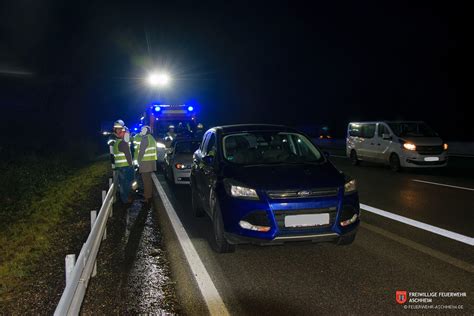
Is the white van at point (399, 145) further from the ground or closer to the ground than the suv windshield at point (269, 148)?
closer to the ground

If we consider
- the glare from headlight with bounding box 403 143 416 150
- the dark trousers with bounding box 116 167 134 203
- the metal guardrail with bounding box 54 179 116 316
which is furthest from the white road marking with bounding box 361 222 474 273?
the glare from headlight with bounding box 403 143 416 150

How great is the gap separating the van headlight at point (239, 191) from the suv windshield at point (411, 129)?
1140 cm

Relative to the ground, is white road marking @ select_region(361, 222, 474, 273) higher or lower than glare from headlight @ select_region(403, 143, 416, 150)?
lower

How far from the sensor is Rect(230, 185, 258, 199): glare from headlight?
5.23 meters

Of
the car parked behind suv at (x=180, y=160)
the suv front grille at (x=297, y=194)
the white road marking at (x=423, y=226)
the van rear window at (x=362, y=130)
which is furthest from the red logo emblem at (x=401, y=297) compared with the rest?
the van rear window at (x=362, y=130)

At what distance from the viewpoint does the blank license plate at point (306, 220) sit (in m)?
5.10

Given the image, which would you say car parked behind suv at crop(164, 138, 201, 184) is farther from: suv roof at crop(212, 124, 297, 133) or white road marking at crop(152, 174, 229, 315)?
suv roof at crop(212, 124, 297, 133)

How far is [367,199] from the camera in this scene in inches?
383

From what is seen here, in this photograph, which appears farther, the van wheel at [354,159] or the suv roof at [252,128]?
the van wheel at [354,159]

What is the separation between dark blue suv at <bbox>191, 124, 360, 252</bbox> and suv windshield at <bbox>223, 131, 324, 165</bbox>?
0.03 m

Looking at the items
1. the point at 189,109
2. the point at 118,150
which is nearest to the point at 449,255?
the point at 118,150

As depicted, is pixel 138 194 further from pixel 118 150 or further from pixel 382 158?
pixel 382 158

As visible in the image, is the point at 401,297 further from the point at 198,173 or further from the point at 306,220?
the point at 198,173

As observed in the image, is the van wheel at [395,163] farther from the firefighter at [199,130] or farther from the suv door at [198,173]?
the suv door at [198,173]
